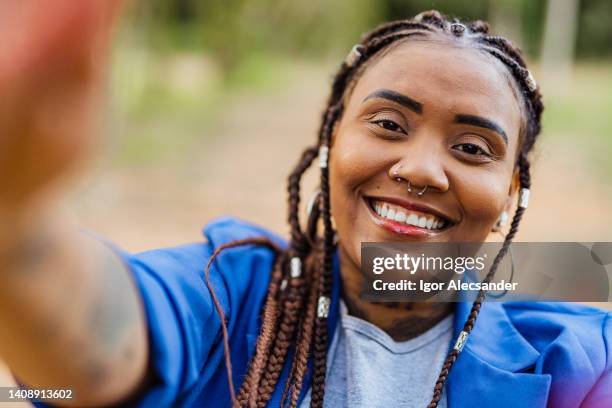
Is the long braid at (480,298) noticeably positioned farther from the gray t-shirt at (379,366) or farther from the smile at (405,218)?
the smile at (405,218)

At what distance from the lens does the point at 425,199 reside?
1604 mm

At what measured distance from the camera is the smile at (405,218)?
1.61 metres

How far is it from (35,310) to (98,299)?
113 mm

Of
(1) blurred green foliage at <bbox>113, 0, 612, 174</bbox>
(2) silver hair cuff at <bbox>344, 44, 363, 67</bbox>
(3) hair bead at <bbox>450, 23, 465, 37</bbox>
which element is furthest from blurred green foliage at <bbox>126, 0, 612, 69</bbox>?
(3) hair bead at <bbox>450, 23, 465, 37</bbox>

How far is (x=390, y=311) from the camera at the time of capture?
5.76ft

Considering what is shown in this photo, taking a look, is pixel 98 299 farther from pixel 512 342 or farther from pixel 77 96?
pixel 512 342

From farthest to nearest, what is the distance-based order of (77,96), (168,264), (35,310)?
1. (168,264)
2. (35,310)
3. (77,96)

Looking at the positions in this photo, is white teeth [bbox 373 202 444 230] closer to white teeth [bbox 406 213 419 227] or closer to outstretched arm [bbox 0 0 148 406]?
white teeth [bbox 406 213 419 227]

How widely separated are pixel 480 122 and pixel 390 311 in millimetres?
533

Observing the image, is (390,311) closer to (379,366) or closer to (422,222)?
(379,366)

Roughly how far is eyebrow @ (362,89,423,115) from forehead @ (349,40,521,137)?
1cm

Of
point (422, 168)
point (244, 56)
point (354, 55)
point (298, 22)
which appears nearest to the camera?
point (422, 168)

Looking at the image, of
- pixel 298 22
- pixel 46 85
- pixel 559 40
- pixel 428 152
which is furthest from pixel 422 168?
pixel 559 40

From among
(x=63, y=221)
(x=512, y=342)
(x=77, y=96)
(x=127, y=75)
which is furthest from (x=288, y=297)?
(x=127, y=75)
